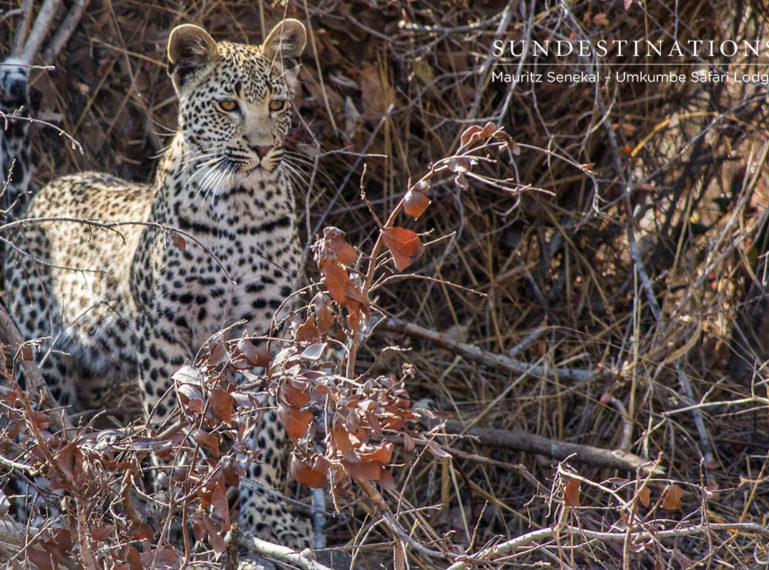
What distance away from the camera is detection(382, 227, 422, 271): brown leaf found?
2.51 m

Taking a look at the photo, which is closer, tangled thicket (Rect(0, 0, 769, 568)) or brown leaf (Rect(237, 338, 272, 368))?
brown leaf (Rect(237, 338, 272, 368))

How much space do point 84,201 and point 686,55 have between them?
11.6 ft

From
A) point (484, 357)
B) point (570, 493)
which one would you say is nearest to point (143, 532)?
point (570, 493)

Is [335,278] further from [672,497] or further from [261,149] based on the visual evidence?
[261,149]

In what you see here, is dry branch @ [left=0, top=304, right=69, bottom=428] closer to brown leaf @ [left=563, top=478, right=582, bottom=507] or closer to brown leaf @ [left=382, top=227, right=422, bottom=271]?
Answer: brown leaf @ [left=382, top=227, right=422, bottom=271]

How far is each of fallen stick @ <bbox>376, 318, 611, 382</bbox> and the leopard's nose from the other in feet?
3.90

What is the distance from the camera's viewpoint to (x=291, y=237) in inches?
184

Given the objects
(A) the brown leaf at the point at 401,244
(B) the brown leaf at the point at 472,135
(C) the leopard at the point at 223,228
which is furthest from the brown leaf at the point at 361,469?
(C) the leopard at the point at 223,228

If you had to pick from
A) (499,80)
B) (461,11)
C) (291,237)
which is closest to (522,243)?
(499,80)

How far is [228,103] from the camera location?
14.7ft

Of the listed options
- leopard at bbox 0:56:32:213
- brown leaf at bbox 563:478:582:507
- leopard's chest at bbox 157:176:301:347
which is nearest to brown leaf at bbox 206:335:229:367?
brown leaf at bbox 563:478:582:507

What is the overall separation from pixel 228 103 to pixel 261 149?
0.30 meters

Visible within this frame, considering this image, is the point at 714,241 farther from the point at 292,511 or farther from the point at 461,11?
the point at 292,511

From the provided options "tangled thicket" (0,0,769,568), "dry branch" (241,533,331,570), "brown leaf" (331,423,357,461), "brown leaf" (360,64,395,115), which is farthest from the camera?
"brown leaf" (360,64,395,115)
